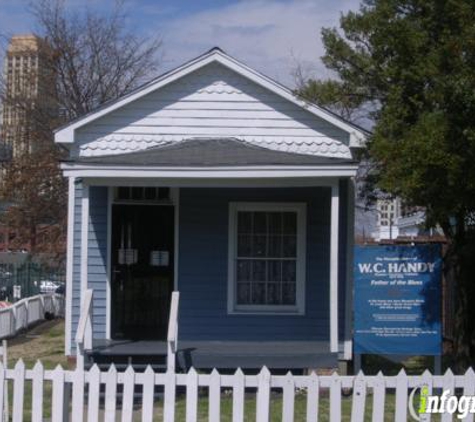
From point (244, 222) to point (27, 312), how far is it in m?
10.0

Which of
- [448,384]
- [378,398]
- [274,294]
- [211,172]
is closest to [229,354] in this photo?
[274,294]

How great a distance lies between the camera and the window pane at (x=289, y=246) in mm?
14836

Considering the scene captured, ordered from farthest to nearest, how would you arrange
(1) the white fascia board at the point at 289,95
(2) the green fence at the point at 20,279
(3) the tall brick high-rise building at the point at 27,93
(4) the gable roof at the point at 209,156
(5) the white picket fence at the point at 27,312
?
(3) the tall brick high-rise building at the point at 27,93, (2) the green fence at the point at 20,279, (5) the white picket fence at the point at 27,312, (1) the white fascia board at the point at 289,95, (4) the gable roof at the point at 209,156

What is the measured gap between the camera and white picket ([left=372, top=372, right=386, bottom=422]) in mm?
8102

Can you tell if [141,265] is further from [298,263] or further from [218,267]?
[298,263]

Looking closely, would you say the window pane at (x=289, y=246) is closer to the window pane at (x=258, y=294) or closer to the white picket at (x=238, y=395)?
the window pane at (x=258, y=294)

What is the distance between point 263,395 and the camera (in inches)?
324

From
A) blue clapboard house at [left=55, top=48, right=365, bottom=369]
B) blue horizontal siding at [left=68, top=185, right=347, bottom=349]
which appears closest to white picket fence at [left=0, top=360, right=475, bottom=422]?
blue clapboard house at [left=55, top=48, right=365, bottom=369]

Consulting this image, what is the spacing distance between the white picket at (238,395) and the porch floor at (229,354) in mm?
4818

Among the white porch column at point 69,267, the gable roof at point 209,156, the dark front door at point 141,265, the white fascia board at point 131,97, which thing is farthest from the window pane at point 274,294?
the white fascia board at point 131,97

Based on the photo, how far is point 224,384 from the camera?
8.16 m

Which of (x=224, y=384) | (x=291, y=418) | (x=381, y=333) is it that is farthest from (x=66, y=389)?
(x=381, y=333)

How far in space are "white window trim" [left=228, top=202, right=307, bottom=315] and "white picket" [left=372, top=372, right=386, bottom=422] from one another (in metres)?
6.54

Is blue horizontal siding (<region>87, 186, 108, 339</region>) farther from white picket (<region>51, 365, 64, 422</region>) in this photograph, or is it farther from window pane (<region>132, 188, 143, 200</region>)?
white picket (<region>51, 365, 64, 422</region>)
